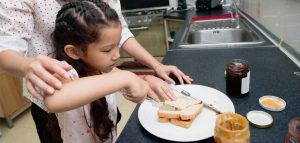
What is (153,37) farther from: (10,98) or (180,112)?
(180,112)

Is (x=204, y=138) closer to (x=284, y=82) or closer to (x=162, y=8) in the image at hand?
(x=284, y=82)

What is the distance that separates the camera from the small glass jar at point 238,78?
2.53 feet

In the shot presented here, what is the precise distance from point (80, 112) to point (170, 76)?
396mm

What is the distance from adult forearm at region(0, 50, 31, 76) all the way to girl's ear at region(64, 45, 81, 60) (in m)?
0.12

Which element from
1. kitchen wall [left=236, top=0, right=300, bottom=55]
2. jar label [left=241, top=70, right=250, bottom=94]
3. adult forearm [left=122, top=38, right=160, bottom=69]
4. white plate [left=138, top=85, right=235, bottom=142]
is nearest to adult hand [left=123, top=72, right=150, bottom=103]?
white plate [left=138, top=85, right=235, bottom=142]

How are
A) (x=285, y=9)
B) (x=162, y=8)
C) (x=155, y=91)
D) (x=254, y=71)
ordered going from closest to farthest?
1. (x=155, y=91)
2. (x=254, y=71)
3. (x=285, y=9)
4. (x=162, y=8)

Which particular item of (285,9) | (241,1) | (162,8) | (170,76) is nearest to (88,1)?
(170,76)

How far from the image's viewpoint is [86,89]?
475mm

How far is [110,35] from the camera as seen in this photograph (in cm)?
65

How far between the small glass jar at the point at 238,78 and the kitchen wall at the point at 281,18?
0.38 m

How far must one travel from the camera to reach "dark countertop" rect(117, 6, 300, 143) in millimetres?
652

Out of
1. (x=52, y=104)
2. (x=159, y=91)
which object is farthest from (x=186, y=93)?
(x=52, y=104)

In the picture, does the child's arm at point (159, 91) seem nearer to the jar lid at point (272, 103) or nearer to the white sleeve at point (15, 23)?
the jar lid at point (272, 103)

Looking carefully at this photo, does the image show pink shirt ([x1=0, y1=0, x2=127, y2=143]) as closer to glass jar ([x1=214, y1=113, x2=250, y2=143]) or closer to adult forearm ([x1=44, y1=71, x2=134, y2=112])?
adult forearm ([x1=44, y1=71, x2=134, y2=112])
